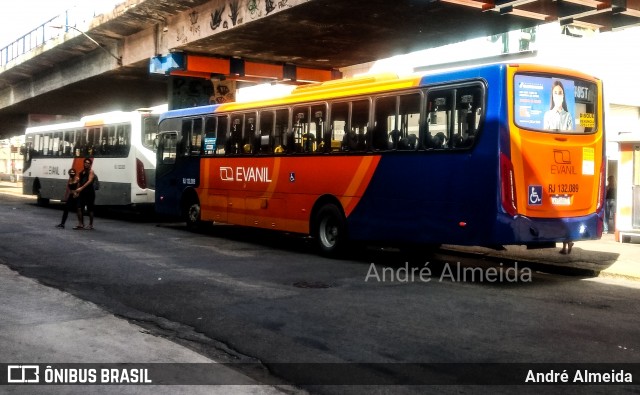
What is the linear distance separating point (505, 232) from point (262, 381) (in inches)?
219

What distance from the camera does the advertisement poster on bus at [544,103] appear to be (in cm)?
1019

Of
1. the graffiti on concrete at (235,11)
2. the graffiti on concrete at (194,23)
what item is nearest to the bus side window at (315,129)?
the graffiti on concrete at (235,11)

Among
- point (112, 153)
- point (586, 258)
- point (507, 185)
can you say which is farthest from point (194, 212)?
point (507, 185)

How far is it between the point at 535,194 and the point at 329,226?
442cm

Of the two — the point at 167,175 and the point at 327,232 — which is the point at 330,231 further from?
the point at 167,175

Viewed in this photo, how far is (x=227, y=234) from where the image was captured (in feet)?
58.5

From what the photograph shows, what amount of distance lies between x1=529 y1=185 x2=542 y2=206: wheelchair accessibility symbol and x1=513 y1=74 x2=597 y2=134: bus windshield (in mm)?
872

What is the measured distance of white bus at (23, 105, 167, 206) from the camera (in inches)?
842

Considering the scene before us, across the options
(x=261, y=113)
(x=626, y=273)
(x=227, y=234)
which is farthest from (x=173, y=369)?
(x=227, y=234)

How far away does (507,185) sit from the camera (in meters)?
9.98

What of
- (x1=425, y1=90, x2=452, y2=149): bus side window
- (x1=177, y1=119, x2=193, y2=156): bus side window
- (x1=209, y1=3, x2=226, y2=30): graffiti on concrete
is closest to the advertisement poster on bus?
(x1=425, y1=90, x2=452, y2=149): bus side window

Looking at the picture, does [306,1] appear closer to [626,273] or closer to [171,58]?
[171,58]

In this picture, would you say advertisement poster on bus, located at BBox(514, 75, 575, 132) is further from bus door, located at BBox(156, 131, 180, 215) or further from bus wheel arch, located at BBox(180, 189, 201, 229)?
bus door, located at BBox(156, 131, 180, 215)

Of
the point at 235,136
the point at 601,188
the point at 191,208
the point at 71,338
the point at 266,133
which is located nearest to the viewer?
the point at 71,338
